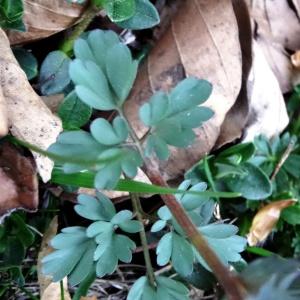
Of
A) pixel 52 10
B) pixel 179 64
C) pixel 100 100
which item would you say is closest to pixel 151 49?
pixel 179 64

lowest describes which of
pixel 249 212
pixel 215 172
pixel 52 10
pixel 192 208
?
pixel 249 212

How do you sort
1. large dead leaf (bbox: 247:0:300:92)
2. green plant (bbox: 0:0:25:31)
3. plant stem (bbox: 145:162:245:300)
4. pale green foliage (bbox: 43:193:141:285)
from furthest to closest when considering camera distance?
large dead leaf (bbox: 247:0:300:92) < green plant (bbox: 0:0:25:31) < pale green foliage (bbox: 43:193:141:285) < plant stem (bbox: 145:162:245:300)

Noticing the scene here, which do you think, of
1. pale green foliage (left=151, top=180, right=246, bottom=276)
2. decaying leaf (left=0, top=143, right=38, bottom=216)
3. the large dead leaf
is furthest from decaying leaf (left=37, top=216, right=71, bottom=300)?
the large dead leaf

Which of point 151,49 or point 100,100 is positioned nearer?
point 100,100

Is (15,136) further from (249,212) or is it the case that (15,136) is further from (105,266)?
(249,212)

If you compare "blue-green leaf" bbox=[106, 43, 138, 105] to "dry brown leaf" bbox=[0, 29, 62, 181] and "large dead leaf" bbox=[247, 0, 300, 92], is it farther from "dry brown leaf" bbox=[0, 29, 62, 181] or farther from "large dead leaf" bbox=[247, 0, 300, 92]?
"large dead leaf" bbox=[247, 0, 300, 92]

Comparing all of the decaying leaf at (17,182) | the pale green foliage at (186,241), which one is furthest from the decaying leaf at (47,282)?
the pale green foliage at (186,241)

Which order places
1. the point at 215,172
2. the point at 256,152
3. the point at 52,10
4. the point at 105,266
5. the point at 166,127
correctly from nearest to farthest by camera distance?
the point at 166,127
the point at 105,266
the point at 52,10
the point at 215,172
the point at 256,152

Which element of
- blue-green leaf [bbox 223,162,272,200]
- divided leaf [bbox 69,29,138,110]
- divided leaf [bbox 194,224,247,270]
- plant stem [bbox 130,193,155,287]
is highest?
divided leaf [bbox 69,29,138,110]
